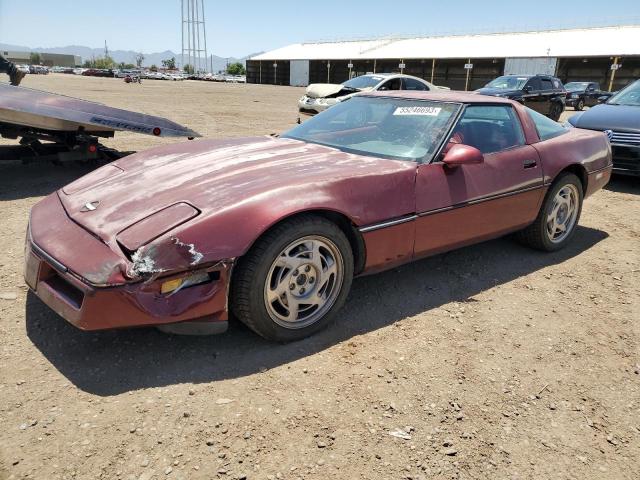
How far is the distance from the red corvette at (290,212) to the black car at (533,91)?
11.7 m

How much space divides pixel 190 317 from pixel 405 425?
3.68 feet

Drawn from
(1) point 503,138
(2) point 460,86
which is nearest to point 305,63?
(2) point 460,86

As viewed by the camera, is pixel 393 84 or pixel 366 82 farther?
pixel 366 82

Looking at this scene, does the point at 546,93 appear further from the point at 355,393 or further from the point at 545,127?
the point at 355,393

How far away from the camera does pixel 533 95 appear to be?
15039mm

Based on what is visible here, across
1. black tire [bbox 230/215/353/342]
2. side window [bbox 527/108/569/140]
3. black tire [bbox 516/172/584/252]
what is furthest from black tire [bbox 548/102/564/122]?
black tire [bbox 230/215/353/342]

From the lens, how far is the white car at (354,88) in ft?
45.5

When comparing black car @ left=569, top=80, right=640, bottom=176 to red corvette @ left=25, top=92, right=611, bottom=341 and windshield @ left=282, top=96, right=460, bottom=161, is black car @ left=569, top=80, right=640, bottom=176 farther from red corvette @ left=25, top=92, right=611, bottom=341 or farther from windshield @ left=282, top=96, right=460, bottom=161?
windshield @ left=282, top=96, right=460, bottom=161

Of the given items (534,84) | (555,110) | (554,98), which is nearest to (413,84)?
(534,84)

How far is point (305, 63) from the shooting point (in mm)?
→ 59375

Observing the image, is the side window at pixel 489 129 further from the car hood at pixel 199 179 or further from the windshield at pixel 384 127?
the car hood at pixel 199 179

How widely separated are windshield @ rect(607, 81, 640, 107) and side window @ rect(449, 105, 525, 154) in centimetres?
466

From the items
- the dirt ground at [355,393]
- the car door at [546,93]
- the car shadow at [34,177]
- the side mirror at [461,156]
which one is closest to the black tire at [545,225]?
the dirt ground at [355,393]

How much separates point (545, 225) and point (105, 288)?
352cm
